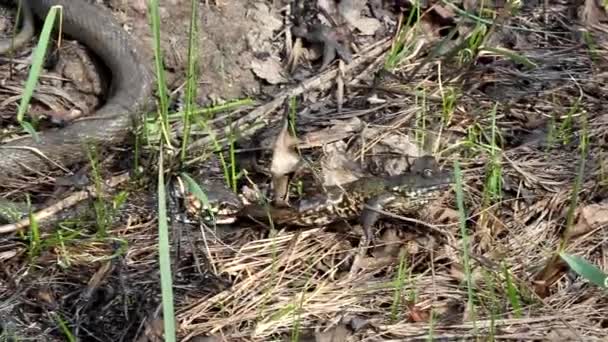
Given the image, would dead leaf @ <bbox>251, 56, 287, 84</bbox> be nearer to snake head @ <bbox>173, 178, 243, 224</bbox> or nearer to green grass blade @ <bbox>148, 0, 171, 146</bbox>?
green grass blade @ <bbox>148, 0, 171, 146</bbox>

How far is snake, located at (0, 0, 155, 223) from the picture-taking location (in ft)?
13.8

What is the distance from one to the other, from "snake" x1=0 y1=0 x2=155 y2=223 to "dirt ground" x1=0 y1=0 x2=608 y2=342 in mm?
89

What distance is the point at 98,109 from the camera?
15.3 feet

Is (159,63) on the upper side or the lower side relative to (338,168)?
upper

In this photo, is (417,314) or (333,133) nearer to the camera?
(417,314)

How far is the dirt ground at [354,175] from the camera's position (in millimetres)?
3332

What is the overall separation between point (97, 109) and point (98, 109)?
1 cm

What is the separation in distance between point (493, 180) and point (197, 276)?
1.19 meters

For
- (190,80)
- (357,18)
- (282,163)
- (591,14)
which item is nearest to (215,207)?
(282,163)

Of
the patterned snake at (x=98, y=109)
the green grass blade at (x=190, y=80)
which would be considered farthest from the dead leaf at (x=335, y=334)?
the patterned snake at (x=98, y=109)

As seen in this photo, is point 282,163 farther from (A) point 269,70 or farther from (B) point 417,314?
(A) point 269,70

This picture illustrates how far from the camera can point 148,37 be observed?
488cm

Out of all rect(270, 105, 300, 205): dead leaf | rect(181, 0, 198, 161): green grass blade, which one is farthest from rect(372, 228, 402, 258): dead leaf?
rect(181, 0, 198, 161): green grass blade

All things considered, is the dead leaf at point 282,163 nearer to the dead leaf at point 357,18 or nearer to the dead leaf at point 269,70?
the dead leaf at point 269,70
